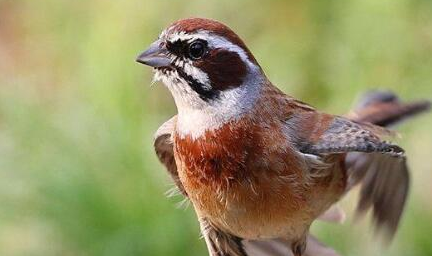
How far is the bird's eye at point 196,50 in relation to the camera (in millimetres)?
3603

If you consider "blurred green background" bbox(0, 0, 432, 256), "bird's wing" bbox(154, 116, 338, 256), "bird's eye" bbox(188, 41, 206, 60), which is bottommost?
"bird's wing" bbox(154, 116, 338, 256)

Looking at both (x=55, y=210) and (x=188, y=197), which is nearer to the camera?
(x=188, y=197)

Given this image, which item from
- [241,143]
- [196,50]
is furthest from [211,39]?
[241,143]

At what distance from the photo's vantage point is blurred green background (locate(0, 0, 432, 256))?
5.36 metres

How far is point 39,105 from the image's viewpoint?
593cm

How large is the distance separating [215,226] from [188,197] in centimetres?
13

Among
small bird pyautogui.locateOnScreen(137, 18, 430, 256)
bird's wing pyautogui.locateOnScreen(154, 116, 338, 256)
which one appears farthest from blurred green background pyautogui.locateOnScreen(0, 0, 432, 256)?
small bird pyautogui.locateOnScreen(137, 18, 430, 256)

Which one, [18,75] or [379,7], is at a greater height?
[18,75]

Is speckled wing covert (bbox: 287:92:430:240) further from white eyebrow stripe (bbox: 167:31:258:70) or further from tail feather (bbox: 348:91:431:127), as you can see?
white eyebrow stripe (bbox: 167:31:258:70)

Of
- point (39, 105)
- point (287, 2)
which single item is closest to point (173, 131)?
point (39, 105)

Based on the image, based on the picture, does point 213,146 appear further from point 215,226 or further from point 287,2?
point 287,2

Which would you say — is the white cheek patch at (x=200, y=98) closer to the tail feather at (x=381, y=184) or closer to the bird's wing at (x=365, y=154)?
the bird's wing at (x=365, y=154)

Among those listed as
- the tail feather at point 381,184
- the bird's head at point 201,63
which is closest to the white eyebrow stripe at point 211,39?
the bird's head at point 201,63

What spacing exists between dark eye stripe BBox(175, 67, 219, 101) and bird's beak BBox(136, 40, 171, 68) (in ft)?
0.15
